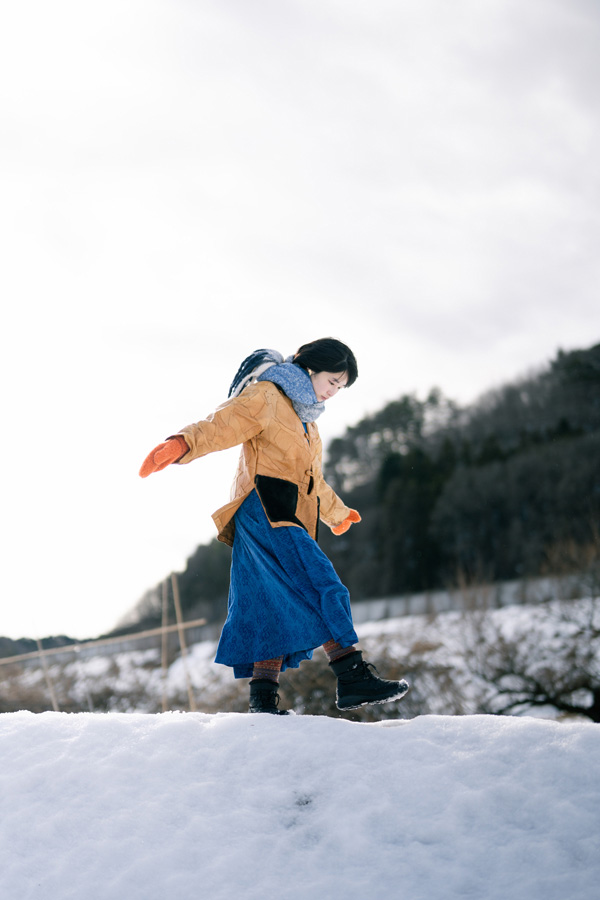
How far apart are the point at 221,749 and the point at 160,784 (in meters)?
0.20

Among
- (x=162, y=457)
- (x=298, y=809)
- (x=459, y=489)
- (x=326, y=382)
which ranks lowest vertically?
(x=298, y=809)

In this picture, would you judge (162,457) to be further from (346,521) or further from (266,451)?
(346,521)

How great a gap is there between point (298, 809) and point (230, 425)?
1244 millimetres

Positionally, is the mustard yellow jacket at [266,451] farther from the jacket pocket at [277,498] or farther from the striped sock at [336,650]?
the striped sock at [336,650]

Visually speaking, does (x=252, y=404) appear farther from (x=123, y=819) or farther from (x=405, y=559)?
(x=405, y=559)

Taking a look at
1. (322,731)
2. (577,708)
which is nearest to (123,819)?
(322,731)

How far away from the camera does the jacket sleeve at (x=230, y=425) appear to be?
8.00ft

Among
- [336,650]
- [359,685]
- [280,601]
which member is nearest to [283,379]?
[280,601]

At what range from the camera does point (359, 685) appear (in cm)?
231

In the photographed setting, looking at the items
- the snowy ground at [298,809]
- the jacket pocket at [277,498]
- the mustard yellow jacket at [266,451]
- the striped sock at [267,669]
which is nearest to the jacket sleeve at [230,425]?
the mustard yellow jacket at [266,451]

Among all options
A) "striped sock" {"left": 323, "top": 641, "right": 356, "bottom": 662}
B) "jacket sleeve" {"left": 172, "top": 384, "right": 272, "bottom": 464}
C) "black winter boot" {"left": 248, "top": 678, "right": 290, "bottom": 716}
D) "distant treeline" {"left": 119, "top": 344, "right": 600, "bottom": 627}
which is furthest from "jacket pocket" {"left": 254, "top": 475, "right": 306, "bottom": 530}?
"distant treeline" {"left": 119, "top": 344, "right": 600, "bottom": 627}

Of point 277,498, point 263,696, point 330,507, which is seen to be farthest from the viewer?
point 330,507

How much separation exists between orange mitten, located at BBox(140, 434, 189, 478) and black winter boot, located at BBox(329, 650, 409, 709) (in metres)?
0.83

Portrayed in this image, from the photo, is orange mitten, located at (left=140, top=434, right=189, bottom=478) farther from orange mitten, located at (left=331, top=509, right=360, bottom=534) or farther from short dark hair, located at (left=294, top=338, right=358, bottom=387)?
orange mitten, located at (left=331, top=509, right=360, bottom=534)
